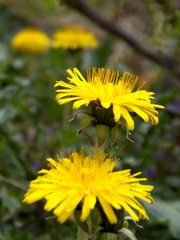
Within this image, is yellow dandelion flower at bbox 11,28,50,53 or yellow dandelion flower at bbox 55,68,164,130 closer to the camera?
yellow dandelion flower at bbox 55,68,164,130

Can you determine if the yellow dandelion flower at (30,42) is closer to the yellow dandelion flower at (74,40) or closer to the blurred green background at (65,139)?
the blurred green background at (65,139)

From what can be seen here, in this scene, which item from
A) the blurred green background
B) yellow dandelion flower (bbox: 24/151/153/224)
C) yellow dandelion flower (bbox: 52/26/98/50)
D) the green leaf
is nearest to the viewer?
yellow dandelion flower (bbox: 24/151/153/224)

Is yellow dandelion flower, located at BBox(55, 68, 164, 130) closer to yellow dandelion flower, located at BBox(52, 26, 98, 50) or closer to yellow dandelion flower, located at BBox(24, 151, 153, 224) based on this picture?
yellow dandelion flower, located at BBox(24, 151, 153, 224)

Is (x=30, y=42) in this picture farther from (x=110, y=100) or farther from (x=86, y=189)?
(x=86, y=189)

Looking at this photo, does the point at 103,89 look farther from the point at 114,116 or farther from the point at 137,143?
the point at 137,143

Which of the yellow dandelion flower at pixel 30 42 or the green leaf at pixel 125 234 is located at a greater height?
the yellow dandelion flower at pixel 30 42

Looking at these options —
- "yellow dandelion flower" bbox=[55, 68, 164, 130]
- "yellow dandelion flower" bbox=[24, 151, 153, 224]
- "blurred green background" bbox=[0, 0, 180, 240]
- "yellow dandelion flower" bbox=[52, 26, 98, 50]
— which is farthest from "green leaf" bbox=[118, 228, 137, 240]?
"yellow dandelion flower" bbox=[52, 26, 98, 50]

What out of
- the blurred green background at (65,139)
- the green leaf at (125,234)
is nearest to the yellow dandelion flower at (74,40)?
the blurred green background at (65,139)

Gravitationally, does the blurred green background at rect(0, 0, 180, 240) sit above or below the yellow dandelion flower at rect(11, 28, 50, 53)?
below

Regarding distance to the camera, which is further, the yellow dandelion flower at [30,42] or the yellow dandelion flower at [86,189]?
the yellow dandelion flower at [30,42]
